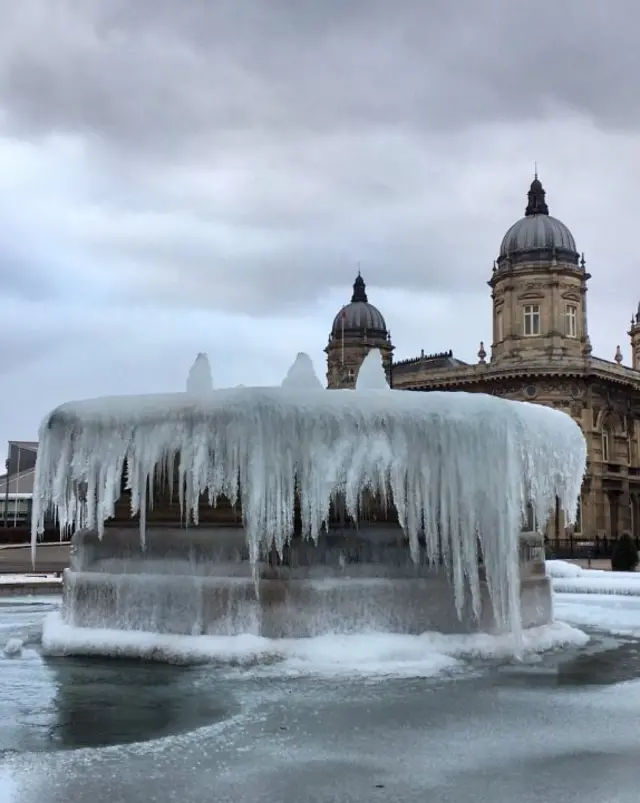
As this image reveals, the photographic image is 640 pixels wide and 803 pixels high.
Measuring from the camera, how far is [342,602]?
30.9 ft

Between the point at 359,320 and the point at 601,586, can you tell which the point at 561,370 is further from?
the point at 601,586

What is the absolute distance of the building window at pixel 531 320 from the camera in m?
53.8

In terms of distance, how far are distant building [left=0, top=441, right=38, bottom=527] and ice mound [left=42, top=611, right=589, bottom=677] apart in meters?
46.2

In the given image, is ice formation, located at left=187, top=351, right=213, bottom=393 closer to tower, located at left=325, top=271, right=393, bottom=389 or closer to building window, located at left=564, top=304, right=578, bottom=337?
building window, located at left=564, top=304, right=578, bottom=337

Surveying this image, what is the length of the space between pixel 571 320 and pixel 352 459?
1843 inches

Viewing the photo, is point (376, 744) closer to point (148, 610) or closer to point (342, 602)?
point (342, 602)

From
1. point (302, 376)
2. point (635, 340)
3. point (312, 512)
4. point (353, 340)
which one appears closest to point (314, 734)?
point (312, 512)

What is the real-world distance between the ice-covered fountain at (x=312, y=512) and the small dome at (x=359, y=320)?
62.5m

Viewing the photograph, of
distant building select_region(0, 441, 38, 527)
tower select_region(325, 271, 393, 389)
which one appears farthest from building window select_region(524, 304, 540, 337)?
distant building select_region(0, 441, 38, 527)

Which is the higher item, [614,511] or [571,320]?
[571,320]

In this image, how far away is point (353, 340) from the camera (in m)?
72.4

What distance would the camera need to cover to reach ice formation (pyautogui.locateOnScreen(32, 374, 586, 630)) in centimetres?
954

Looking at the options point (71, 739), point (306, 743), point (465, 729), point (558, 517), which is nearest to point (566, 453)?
point (465, 729)

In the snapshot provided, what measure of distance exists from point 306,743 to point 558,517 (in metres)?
47.1
